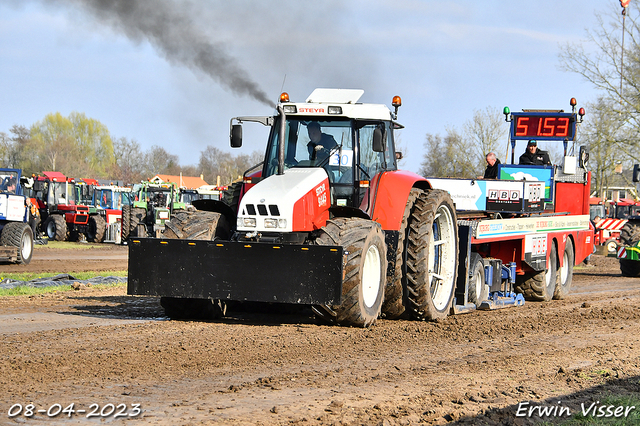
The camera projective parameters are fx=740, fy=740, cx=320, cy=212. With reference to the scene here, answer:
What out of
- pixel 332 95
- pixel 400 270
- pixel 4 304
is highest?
pixel 332 95

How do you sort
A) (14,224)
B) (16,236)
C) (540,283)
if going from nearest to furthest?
(540,283), (16,236), (14,224)

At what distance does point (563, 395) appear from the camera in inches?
225

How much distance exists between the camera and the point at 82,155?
92.8 meters

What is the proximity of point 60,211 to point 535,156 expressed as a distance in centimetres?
2299

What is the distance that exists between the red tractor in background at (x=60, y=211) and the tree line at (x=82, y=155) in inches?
1719

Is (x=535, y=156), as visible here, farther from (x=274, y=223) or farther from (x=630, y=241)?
(x=630, y=241)

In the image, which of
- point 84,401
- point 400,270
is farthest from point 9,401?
point 400,270

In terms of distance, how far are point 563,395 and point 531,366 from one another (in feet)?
3.49

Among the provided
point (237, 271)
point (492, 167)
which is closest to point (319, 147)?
point (237, 271)

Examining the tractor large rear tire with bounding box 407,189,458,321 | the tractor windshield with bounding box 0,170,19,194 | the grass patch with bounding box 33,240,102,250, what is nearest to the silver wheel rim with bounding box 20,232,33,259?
the tractor windshield with bounding box 0,170,19,194

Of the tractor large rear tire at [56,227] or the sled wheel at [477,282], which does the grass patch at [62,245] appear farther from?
the sled wheel at [477,282]

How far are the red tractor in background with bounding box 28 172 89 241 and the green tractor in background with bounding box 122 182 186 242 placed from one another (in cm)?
255

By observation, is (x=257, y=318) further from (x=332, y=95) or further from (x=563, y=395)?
(x=563, y=395)

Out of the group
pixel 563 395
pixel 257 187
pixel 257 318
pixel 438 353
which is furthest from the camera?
pixel 257 318
